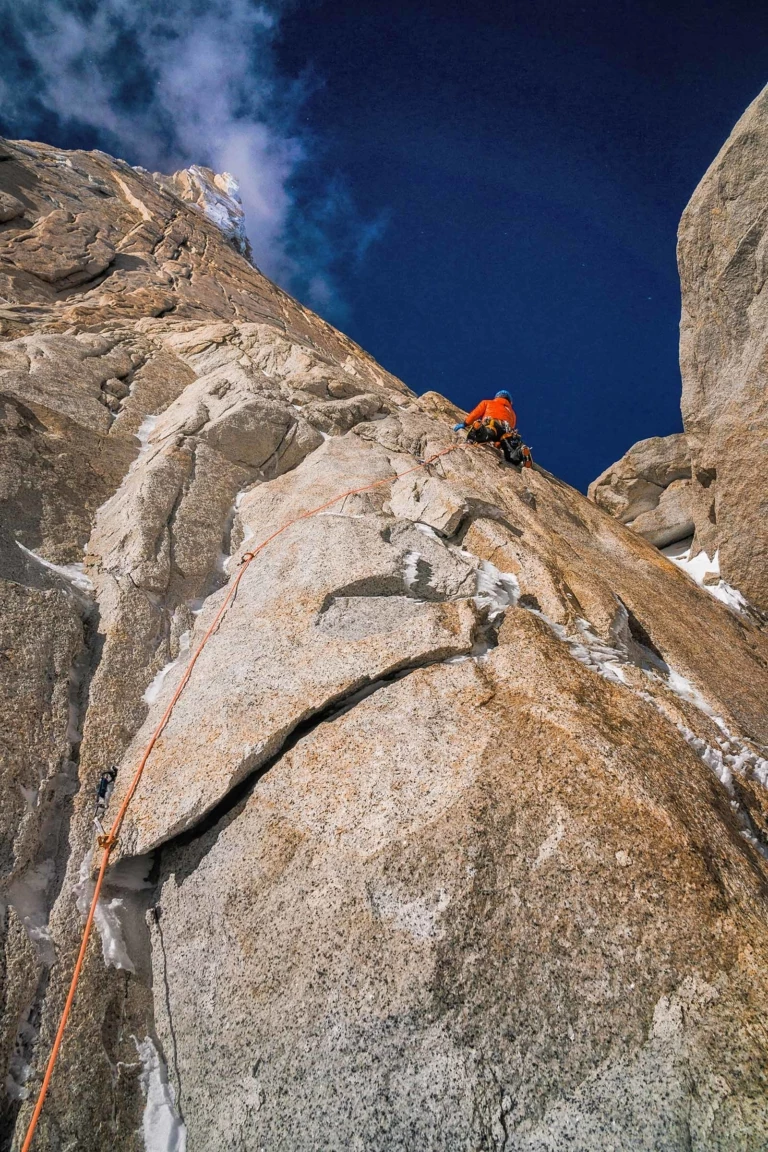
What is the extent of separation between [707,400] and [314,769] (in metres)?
14.0

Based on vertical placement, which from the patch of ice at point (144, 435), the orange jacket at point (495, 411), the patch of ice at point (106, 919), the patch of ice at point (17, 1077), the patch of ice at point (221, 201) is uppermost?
the patch of ice at point (221, 201)

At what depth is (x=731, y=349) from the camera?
1415 centimetres

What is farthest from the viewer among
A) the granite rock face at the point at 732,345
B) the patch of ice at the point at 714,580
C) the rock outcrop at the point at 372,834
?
the patch of ice at the point at 714,580

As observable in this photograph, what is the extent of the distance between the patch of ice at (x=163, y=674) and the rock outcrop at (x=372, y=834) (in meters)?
0.05

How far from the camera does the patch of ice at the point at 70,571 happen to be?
937 centimetres

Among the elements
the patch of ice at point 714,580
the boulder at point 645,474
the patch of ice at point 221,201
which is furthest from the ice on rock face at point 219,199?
the patch of ice at point 714,580

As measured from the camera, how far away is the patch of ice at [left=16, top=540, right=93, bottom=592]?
9.37 m

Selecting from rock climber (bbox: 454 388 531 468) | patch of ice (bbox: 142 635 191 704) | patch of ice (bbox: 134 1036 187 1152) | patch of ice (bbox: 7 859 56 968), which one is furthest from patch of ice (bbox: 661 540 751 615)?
patch of ice (bbox: 7 859 56 968)

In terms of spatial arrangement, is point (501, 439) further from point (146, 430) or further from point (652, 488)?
point (652, 488)

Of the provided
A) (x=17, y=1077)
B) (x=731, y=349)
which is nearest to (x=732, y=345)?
(x=731, y=349)

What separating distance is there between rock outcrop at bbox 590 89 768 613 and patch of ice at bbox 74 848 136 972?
15.5 metres

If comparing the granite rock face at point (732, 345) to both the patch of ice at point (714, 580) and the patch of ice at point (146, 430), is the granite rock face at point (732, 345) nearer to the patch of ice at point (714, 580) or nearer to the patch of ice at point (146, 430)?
the patch of ice at point (714, 580)

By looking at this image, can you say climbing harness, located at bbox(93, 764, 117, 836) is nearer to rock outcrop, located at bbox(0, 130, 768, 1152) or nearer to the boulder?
rock outcrop, located at bbox(0, 130, 768, 1152)

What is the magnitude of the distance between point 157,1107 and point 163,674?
5010mm
